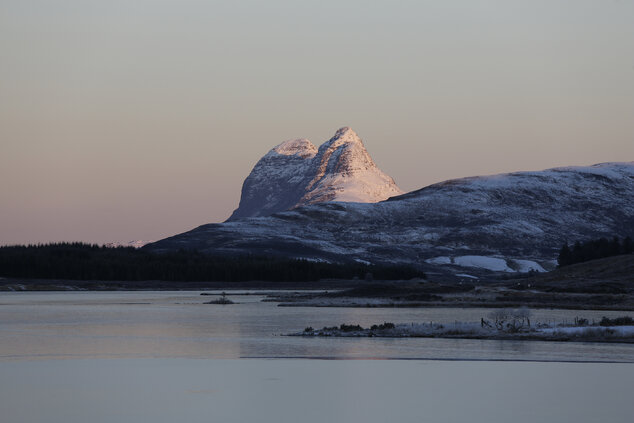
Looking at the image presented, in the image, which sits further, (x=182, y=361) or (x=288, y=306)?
(x=288, y=306)

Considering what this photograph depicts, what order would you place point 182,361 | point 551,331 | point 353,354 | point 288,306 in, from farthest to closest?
point 288,306 → point 551,331 → point 353,354 → point 182,361

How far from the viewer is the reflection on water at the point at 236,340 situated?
5391cm

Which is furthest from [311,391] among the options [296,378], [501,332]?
[501,332]

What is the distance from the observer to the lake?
111 ft

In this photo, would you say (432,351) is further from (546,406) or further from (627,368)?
(546,406)

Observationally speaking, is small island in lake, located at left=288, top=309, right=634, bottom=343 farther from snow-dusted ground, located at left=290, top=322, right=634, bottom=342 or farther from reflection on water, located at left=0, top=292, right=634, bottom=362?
reflection on water, located at left=0, top=292, right=634, bottom=362

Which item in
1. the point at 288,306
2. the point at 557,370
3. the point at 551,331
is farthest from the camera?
the point at 288,306

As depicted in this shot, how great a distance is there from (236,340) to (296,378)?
21.6 metres

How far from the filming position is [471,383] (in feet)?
135

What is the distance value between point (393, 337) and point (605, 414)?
3305 cm

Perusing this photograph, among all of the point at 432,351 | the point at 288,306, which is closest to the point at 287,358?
the point at 432,351

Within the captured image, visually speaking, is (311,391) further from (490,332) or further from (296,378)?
(490,332)

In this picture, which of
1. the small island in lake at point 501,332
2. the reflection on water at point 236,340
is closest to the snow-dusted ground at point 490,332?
the small island in lake at point 501,332

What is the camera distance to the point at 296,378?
43062mm
